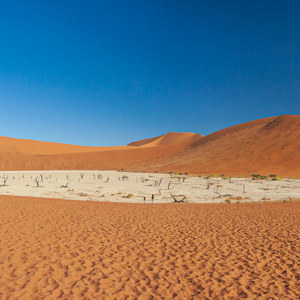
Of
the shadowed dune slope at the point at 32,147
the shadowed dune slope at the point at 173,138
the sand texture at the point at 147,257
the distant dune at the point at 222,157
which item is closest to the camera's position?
the sand texture at the point at 147,257

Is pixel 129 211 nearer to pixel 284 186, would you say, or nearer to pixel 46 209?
pixel 46 209

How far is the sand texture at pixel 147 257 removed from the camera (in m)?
5.34

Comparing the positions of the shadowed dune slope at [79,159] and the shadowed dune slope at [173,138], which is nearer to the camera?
the shadowed dune slope at [79,159]

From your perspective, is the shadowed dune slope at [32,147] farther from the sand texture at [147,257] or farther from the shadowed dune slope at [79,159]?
the sand texture at [147,257]

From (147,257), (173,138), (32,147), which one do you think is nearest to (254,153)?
(147,257)

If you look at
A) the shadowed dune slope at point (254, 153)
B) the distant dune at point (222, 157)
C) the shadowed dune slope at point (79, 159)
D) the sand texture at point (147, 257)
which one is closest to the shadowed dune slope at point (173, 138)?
the shadowed dune slope at point (79, 159)

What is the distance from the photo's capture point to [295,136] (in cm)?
5588

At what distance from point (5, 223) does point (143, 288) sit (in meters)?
8.35

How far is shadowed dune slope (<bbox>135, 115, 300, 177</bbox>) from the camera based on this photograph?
44.5 meters

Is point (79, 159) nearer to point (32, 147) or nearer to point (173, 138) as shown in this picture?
point (32, 147)

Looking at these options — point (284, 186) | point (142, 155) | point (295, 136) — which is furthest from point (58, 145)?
point (284, 186)

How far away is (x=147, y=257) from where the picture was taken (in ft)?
23.9

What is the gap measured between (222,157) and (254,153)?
704cm

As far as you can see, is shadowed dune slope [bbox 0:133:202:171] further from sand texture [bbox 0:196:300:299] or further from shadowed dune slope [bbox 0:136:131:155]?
sand texture [bbox 0:196:300:299]
